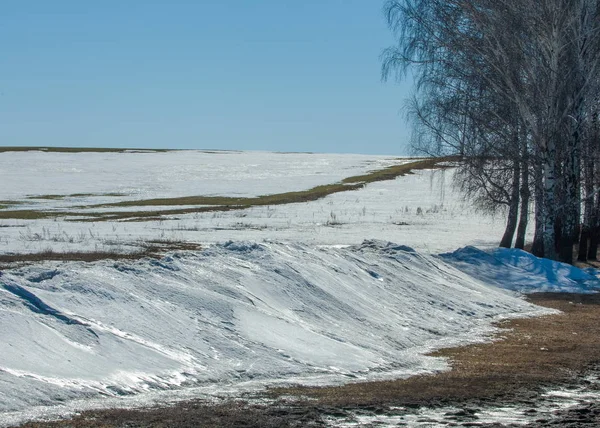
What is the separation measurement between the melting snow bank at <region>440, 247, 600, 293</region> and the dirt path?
21.3ft

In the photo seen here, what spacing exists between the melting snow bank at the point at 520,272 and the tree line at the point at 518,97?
229 centimetres

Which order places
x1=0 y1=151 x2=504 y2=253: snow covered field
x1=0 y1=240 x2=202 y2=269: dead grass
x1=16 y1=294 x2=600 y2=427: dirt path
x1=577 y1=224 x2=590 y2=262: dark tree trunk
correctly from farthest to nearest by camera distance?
1. x1=577 y1=224 x2=590 y2=262: dark tree trunk
2. x1=0 y1=151 x2=504 y2=253: snow covered field
3. x1=0 y1=240 x2=202 y2=269: dead grass
4. x1=16 y1=294 x2=600 y2=427: dirt path

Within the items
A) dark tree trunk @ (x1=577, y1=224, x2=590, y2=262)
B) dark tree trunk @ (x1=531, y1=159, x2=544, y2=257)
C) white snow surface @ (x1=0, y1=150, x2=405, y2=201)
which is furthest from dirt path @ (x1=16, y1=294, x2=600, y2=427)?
white snow surface @ (x1=0, y1=150, x2=405, y2=201)

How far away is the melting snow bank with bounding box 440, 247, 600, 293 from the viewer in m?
18.3

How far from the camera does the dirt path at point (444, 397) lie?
22.9 ft

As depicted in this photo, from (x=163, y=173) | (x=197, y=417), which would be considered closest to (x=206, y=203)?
(x=163, y=173)

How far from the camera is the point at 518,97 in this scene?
2111 centimetres

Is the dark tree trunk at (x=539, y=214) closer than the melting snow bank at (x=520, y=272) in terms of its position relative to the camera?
No

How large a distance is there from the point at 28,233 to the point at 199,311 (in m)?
13.9

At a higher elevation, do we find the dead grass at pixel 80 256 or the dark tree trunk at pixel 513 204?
the dark tree trunk at pixel 513 204

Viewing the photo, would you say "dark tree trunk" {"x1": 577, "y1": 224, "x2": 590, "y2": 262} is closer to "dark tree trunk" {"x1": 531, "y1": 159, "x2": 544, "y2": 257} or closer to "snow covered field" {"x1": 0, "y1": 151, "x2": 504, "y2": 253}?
"dark tree trunk" {"x1": 531, "y1": 159, "x2": 544, "y2": 257}

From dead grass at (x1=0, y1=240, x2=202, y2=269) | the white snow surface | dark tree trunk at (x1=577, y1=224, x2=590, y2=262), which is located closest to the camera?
dead grass at (x1=0, y1=240, x2=202, y2=269)

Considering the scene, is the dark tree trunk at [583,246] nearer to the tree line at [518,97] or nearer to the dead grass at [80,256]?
the tree line at [518,97]

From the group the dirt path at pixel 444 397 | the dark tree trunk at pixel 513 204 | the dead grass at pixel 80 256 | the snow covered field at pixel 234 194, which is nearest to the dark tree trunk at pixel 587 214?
the dark tree trunk at pixel 513 204
